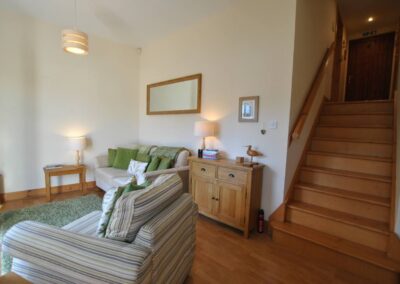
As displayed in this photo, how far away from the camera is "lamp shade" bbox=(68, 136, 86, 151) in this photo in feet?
12.1

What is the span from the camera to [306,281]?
177 centimetres

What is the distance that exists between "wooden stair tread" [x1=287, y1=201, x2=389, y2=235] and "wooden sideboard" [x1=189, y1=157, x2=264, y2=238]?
18.9 inches

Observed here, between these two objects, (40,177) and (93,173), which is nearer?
(40,177)

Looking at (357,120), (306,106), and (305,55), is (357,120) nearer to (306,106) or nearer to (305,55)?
(306,106)

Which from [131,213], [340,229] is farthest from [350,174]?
[131,213]

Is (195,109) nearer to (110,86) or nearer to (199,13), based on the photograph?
(199,13)

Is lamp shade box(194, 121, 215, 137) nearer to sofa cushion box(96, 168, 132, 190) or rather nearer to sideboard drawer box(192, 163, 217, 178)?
sideboard drawer box(192, 163, 217, 178)

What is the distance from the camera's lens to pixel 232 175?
2490mm

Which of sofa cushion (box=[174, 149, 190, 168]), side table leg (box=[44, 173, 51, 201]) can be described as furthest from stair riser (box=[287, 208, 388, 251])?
side table leg (box=[44, 173, 51, 201])

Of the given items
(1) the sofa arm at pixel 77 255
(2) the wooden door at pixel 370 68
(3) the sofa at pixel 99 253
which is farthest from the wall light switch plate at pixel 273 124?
(2) the wooden door at pixel 370 68

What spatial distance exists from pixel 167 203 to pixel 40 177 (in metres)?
3.31

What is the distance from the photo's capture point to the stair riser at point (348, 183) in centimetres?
231

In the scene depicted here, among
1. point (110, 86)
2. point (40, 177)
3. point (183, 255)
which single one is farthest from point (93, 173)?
point (183, 255)

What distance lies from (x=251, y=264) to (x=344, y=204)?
1237mm
